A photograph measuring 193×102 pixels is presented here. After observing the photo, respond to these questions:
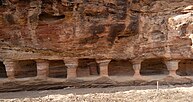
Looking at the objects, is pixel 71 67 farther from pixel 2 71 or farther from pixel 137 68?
pixel 2 71

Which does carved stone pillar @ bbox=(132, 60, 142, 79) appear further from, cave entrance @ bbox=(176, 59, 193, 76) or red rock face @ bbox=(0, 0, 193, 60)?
cave entrance @ bbox=(176, 59, 193, 76)

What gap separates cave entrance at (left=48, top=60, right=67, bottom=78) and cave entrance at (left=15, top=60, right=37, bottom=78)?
22.9 inches

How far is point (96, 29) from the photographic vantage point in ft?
29.6

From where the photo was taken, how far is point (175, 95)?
6.58m

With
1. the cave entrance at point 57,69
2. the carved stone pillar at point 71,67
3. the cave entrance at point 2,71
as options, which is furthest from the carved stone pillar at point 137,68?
the cave entrance at point 2,71

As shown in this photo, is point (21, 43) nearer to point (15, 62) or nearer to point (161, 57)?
point (15, 62)

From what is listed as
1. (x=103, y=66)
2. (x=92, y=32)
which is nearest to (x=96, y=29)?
(x=92, y=32)

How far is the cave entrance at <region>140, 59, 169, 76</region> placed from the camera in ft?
32.9

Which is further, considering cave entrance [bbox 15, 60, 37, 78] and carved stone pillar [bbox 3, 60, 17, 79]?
cave entrance [bbox 15, 60, 37, 78]

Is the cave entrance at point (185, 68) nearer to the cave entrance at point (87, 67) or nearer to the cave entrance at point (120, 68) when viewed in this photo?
the cave entrance at point (120, 68)

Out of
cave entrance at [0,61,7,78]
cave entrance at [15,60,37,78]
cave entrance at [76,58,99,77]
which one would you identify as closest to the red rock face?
cave entrance at [76,58,99,77]

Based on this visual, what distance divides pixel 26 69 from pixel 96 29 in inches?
116

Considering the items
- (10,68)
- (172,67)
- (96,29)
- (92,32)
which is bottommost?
(172,67)

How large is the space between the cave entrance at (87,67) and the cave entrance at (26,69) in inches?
62.7
